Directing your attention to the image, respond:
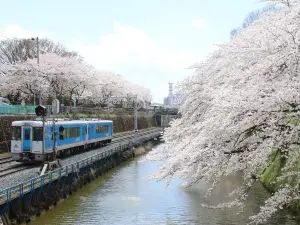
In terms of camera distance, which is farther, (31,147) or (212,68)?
(31,147)

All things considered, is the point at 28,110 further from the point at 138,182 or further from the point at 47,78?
the point at 138,182

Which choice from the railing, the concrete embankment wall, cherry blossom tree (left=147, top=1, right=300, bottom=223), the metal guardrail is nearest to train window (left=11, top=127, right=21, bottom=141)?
the metal guardrail

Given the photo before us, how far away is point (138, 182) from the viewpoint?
22.4 metres

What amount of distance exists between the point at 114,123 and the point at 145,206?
120 ft

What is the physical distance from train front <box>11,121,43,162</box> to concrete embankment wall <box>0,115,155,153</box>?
5379 mm

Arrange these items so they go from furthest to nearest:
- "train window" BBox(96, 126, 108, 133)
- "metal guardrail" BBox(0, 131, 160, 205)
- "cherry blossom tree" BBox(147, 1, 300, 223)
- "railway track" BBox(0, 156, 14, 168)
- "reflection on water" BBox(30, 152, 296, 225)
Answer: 1. "train window" BBox(96, 126, 108, 133)
2. "railway track" BBox(0, 156, 14, 168)
3. "reflection on water" BBox(30, 152, 296, 225)
4. "metal guardrail" BBox(0, 131, 160, 205)
5. "cherry blossom tree" BBox(147, 1, 300, 223)

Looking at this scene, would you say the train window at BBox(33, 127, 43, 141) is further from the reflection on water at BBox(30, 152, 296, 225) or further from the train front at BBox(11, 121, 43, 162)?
the reflection on water at BBox(30, 152, 296, 225)

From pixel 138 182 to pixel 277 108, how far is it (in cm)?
1599

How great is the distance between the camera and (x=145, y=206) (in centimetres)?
1639

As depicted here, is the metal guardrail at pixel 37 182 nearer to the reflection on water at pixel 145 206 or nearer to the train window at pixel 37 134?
the reflection on water at pixel 145 206

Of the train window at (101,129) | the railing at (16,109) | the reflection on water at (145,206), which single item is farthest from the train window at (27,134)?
the train window at (101,129)

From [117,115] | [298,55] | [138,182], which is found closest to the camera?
[298,55]

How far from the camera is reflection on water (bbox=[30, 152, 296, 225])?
1412cm

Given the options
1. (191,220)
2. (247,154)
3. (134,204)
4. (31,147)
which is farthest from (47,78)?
(247,154)
